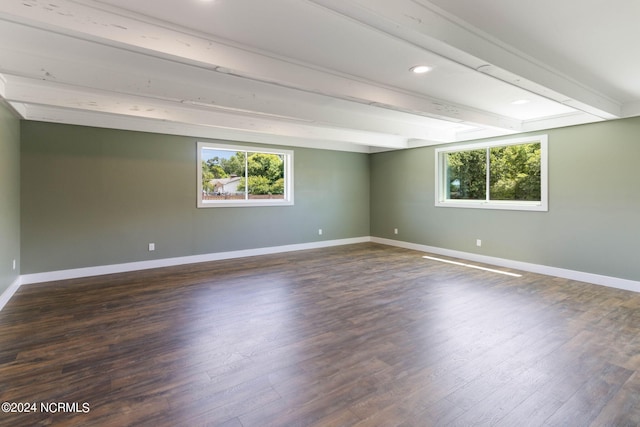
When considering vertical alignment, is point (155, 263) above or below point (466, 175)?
below

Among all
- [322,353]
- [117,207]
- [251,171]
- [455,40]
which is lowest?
[322,353]

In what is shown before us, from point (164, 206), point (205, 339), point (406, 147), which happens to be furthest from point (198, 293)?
point (406, 147)

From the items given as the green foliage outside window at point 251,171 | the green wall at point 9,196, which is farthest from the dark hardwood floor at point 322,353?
the green foliage outside window at point 251,171

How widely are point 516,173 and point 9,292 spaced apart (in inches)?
289

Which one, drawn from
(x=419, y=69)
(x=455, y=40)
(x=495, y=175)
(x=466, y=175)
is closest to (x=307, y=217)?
(x=466, y=175)

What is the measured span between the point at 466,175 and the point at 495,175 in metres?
0.59

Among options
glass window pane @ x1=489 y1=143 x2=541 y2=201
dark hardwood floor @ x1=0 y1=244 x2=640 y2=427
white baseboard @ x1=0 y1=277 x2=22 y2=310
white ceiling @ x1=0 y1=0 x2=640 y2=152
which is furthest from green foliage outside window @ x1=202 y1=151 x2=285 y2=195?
glass window pane @ x1=489 y1=143 x2=541 y2=201

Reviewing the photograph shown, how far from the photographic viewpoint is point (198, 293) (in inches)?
162

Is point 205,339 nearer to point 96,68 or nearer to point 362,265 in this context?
point 96,68

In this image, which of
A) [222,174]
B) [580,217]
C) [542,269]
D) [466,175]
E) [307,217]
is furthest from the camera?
[307,217]

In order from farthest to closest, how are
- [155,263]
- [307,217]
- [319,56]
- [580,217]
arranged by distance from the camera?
[307,217] < [155,263] < [580,217] < [319,56]

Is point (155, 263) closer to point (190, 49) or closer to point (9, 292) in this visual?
point (9, 292)

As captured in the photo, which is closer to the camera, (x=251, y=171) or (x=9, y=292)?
(x=9, y=292)

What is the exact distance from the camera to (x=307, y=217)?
288 inches
